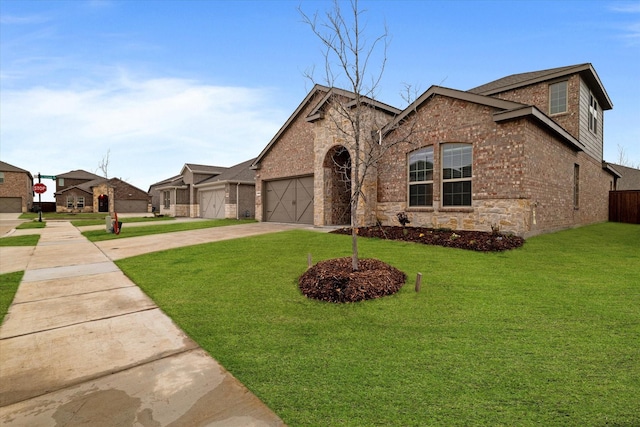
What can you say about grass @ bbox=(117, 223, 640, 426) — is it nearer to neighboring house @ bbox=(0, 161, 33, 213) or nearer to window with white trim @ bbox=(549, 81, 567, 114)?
window with white trim @ bbox=(549, 81, 567, 114)

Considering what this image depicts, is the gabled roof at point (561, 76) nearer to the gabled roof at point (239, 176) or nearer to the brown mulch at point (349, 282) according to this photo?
the brown mulch at point (349, 282)

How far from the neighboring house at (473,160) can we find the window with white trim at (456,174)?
37 millimetres

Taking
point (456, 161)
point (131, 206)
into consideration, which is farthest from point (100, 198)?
point (456, 161)

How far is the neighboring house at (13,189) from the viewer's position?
44.3 metres

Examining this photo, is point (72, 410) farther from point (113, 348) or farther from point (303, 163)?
point (303, 163)

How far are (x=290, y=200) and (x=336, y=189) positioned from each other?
3.98m

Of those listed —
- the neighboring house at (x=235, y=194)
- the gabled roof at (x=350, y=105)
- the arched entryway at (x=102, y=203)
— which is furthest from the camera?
the arched entryway at (x=102, y=203)

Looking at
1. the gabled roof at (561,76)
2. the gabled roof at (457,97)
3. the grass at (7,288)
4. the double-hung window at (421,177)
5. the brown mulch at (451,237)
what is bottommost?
the grass at (7,288)

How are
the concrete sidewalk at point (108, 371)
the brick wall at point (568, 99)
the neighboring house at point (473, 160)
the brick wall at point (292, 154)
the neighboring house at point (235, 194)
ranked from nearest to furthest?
the concrete sidewalk at point (108, 371) → the neighboring house at point (473, 160) → the brick wall at point (568, 99) → the brick wall at point (292, 154) → the neighboring house at point (235, 194)

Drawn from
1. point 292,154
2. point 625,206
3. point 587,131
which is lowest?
point 625,206

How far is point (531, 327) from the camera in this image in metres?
3.84

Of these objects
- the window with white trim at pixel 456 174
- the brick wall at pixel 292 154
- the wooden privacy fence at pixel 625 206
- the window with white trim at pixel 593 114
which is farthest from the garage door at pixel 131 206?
the wooden privacy fence at pixel 625 206

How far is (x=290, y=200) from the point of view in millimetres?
19312

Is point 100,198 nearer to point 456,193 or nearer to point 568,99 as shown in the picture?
point 456,193
